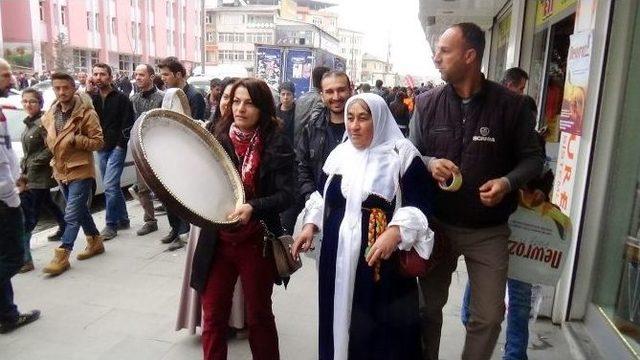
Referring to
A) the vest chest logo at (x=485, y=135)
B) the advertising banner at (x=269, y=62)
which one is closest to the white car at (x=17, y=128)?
the vest chest logo at (x=485, y=135)

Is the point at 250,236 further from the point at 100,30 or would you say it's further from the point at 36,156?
the point at 100,30

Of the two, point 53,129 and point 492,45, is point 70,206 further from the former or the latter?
point 492,45

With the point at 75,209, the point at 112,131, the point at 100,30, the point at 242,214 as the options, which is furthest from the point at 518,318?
the point at 100,30

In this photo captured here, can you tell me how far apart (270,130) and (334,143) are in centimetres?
88

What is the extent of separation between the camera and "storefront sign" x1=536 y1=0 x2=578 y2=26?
459 centimetres

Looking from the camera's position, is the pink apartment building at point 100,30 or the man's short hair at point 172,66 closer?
the man's short hair at point 172,66

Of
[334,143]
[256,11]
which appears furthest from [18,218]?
[256,11]

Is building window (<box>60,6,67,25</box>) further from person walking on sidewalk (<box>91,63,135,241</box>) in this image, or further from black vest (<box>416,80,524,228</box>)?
black vest (<box>416,80,524,228</box>)

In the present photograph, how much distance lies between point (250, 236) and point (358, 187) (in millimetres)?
670

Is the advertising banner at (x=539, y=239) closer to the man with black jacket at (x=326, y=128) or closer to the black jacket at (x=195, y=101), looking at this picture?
the man with black jacket at (x=326, y=128)

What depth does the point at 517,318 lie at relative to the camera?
2.96 metres

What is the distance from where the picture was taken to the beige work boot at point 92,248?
199 inches

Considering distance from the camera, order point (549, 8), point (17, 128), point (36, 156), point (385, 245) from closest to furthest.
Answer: point (385, 245) < point (36, 156) < point (549, 8) < point (17, 128)

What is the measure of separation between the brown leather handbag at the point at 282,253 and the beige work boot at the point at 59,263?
9.40 ft
